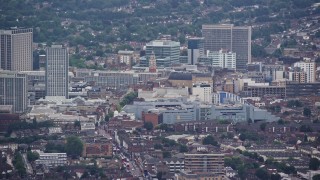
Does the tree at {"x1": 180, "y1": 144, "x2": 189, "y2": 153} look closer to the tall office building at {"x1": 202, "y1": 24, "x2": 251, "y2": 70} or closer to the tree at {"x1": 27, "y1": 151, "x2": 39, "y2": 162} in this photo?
the tree at {"x1": 27, "y1": 151, "x2": 39, "y2": 162}

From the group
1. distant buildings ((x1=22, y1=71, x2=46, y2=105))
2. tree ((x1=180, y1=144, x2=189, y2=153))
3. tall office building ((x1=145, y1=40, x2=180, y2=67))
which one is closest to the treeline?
distant buildings ((x1=22, y1=71, x2=46, y2=105))

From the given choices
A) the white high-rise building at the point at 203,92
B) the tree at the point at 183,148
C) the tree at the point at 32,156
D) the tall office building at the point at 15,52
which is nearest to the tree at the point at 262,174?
the tree at the point at 183,148

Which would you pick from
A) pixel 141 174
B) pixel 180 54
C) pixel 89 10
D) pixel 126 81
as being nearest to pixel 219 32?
pixel 180 54

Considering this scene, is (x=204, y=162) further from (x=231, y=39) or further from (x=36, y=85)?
(x=231, y=39)

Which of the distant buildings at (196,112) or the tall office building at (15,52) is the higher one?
the tall office building at (15,52)

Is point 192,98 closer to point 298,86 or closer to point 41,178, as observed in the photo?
point 298,86

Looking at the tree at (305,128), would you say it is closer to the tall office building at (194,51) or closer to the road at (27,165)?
the road at (27,165)

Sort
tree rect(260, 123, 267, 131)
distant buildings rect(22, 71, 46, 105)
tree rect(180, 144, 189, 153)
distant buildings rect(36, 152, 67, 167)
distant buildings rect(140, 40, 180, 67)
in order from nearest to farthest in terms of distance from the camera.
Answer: distant buildings rect(36, 152, 67, 167) → tree rect(180, 144, 189, 153) → tree rect(260, 123, 267, 131) → distant buildings rect(22, 71, 46, 105) → distant buildings rect(140, 40, 180, 67)
